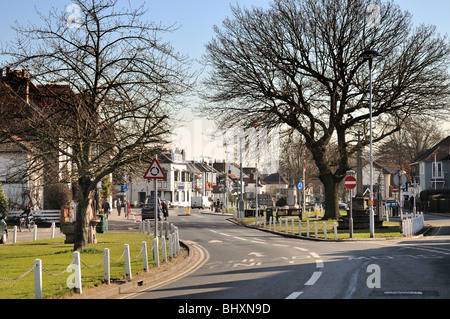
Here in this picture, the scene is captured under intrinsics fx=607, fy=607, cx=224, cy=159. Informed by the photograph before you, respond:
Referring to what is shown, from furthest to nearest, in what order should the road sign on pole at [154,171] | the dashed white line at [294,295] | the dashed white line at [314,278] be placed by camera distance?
1. the road sign on pole at [154,171]
2. the dashed white line at [314,278]
3. the dashed white line at [294,295]

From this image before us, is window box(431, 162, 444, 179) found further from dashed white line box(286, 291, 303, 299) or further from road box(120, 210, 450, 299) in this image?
dashed white line box(286, 291, 303, 299)

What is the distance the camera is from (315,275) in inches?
566

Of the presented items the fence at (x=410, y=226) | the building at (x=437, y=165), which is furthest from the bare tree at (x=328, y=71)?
the building at (x=437, y=165)

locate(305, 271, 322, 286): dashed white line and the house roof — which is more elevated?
the house roof

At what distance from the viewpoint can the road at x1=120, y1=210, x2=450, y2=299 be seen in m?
11.5

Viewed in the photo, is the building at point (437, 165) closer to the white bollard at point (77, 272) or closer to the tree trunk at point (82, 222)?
the tree trunk at point (82, 222)

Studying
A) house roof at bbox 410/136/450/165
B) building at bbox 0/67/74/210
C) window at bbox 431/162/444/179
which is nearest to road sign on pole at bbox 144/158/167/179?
building at bbox 0/67/74/210

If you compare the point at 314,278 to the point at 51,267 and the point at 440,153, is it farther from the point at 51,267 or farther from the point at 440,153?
the point at 440,153

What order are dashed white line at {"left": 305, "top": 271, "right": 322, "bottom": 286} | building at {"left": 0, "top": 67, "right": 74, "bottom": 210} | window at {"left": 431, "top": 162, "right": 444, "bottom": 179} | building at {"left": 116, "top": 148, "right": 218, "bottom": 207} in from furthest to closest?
building at {"left": 116, "top": 148, "right": 218, "bottom": 207} → window at {"left": 431, "top": 162, "right": 444, "bottom": 179} → building at {"left": 0, "top": 67, "right": 74, "bottom": 210} → dashed white line at {"left": 305, "top": 271, "right": 322, "bottom": 286}

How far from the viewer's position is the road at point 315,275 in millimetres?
11477
